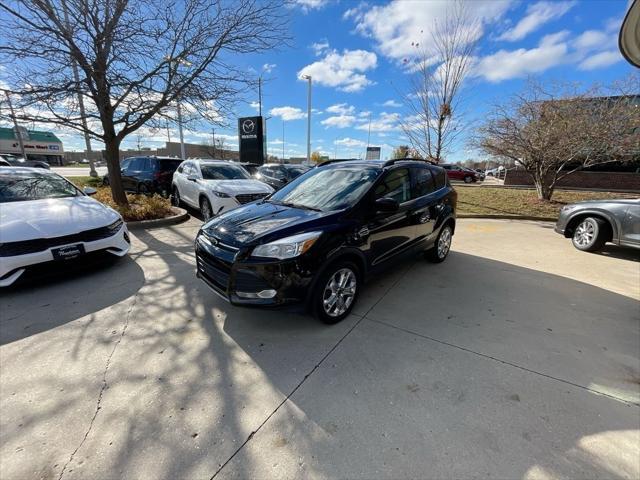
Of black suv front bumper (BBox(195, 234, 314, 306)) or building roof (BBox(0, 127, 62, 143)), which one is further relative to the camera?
building roof (BBox(0, 127, 62, 143))

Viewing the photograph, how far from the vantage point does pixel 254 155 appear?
19.4 m

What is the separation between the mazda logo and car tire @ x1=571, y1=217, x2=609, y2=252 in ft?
58.4

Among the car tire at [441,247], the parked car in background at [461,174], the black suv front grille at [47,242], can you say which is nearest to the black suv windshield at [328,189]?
the car tire at [441,247]

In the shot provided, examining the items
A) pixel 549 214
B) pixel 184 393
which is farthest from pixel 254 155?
pixel 184 393

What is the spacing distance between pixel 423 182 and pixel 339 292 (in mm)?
2459

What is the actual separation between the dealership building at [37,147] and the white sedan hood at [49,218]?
6887 centimetres

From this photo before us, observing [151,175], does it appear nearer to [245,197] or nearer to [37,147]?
[245,197]

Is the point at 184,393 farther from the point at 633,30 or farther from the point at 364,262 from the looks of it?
the point at 633,30

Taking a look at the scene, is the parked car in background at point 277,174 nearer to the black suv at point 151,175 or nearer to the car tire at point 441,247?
the black suv at point 151,175

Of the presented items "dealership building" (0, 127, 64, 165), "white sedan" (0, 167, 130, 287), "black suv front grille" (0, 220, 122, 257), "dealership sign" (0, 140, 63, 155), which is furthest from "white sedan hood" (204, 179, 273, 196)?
"dealership sign" (0, 140, 63, 155)

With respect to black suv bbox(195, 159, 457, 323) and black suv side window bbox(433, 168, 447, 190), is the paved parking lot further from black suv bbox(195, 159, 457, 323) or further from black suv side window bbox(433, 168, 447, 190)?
black suv side window bbox(433, 168, 447, 190)

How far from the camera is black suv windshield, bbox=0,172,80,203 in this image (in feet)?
14.3

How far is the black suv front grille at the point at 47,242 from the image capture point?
11.0 feet

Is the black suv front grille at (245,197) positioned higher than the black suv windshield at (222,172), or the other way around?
the black suv windshield at (222,172)
